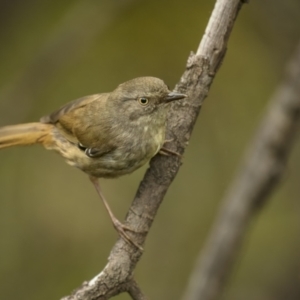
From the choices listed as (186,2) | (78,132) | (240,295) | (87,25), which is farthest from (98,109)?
(240,295)

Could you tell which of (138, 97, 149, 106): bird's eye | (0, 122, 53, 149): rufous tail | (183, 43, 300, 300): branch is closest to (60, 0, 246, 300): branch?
(138, 97, 149, 106): bird's eye

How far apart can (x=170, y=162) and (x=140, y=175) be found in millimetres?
3346

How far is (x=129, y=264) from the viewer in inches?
121

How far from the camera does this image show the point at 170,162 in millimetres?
3438

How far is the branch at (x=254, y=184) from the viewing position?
2.10 meters

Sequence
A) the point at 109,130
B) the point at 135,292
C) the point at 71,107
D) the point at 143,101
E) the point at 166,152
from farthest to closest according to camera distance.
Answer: the point at 71,107, the point at 109,130, the point at 143,101, the point at 166,152, the point at 135,292

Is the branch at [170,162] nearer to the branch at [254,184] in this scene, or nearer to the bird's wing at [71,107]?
the branch at [254,184]

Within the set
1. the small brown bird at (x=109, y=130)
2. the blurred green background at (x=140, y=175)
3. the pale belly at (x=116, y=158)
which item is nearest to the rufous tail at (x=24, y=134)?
the small brown bird at (x=109, y=130)

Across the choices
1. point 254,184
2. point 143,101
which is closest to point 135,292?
point 254,184

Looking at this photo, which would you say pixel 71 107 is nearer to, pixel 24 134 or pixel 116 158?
pixel 24 134

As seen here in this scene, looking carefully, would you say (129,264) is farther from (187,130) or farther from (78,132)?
(78,132)

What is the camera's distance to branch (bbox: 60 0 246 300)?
2975 millimetres

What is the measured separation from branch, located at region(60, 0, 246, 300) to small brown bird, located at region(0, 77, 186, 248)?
11 cm

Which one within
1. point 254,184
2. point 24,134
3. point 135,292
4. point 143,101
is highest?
point 24,134
